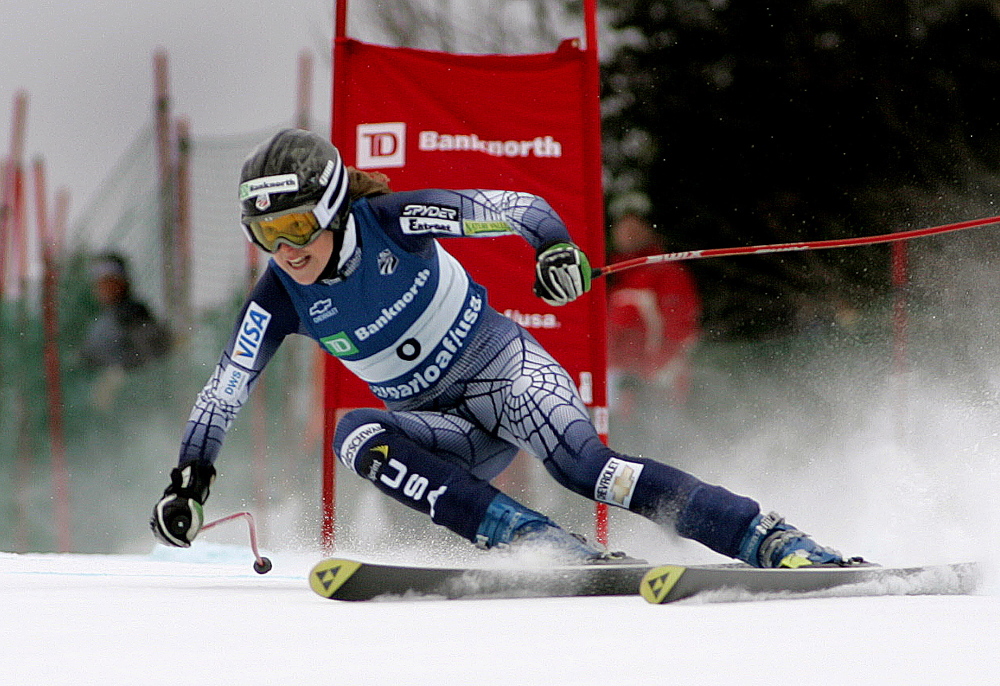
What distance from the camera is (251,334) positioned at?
9.03ft

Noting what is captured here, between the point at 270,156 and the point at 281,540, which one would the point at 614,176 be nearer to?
the point at 281,540

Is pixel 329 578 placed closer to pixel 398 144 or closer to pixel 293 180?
pixel 293 180

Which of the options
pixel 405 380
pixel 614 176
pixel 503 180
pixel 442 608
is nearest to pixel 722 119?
pixel 614 176

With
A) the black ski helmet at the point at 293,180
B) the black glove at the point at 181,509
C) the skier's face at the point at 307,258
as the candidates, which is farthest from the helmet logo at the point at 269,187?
the black glove at the point at 181,509

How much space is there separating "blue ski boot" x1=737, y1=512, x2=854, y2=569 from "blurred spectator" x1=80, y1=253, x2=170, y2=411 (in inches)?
121

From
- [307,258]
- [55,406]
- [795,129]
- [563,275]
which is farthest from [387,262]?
[795,129]

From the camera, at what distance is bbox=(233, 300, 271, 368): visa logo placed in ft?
9.01

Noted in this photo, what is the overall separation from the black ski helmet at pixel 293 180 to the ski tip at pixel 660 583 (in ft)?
3.44

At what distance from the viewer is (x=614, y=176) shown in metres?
6.73

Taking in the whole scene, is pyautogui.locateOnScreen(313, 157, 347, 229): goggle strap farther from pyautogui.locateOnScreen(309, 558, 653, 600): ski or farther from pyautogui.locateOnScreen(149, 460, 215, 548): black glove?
pyautogui.locateOnScreen(309, 558, 653, 600): ski

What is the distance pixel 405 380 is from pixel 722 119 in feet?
14.8

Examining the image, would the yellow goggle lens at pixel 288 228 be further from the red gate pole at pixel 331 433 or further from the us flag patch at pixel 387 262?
the red gate pole at pixel 331 433

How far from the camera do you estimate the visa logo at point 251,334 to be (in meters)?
2.75

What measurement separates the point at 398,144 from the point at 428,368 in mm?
1052
